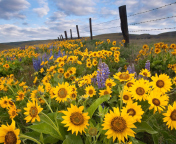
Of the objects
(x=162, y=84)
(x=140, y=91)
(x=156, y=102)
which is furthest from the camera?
(x=162, y=84)

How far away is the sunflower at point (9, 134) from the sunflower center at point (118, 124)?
61 cm

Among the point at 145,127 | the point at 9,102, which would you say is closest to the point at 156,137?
the point at 145,127

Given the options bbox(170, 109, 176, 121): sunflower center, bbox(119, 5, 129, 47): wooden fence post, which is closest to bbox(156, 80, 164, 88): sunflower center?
bbox(170, 109, 176, 121): sunflower center

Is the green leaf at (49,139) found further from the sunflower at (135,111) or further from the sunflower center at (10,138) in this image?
the sunflower at (135,111)

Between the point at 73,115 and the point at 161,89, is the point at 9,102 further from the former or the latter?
the point at 161,89

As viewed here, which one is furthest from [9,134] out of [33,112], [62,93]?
[62,93]

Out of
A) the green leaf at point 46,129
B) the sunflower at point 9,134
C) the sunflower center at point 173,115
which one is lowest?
the green leaf at point 46,129

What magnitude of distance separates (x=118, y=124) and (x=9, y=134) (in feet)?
2.34

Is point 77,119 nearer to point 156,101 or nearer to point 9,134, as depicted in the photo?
point 9,134

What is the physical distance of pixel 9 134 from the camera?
88 cm

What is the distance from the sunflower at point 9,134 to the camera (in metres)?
0.86

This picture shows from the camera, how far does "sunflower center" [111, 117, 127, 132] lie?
886 mm

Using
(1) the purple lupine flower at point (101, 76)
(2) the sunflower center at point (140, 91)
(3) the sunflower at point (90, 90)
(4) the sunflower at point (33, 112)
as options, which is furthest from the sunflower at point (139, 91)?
(4) the sunflower at point (33, 112)

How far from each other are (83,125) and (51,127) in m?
0.46
